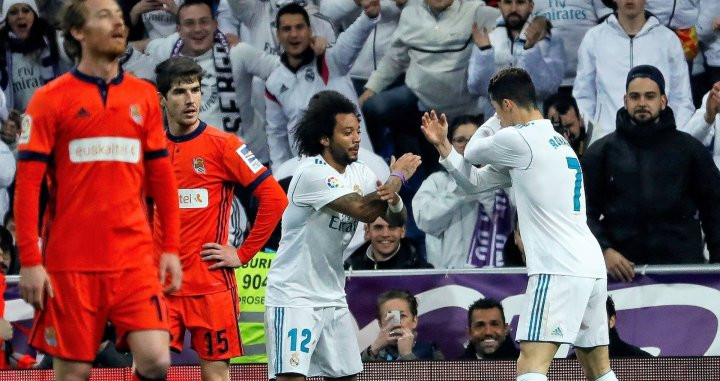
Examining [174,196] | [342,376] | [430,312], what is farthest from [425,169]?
[174,196]

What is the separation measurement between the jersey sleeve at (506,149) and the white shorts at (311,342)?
51.0 inches

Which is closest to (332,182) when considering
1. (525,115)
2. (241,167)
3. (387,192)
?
(387,192)

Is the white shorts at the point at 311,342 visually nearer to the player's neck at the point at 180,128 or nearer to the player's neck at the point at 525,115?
the player's neck at the point at 180,128

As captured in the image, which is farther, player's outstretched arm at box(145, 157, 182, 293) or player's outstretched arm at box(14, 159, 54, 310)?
player's outstretched arm at box(145, 157, 182, 293)

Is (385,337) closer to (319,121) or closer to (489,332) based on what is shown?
(489,332)

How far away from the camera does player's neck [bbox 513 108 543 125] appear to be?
7234mm

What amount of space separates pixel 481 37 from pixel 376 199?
3249 millimetres

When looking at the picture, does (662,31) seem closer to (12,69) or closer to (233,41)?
(233,41)

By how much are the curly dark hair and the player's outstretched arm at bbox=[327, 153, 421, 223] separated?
1.43 ft

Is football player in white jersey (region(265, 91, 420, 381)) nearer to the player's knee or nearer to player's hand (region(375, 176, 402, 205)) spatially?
player's hand (region(375, 176, 402, 205))

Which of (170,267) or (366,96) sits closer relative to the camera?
(170,267)

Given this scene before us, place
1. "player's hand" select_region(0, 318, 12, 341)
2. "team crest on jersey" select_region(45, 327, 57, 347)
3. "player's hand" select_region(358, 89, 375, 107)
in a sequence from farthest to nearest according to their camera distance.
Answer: "player's hand" select_region(358, 89, 375, 107) → "player's hand" select_region(0, 318, 12, 341) → "team crest on jersey" select_region(45, 327, 57, 347)

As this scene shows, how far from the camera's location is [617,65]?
401 inches

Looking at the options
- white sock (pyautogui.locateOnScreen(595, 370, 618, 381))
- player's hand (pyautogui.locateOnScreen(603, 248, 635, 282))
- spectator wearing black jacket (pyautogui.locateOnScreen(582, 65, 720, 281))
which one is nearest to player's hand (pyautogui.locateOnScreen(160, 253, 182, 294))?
white sock (pyautogui.locateOnScreen(595, 370, 618, 381))
